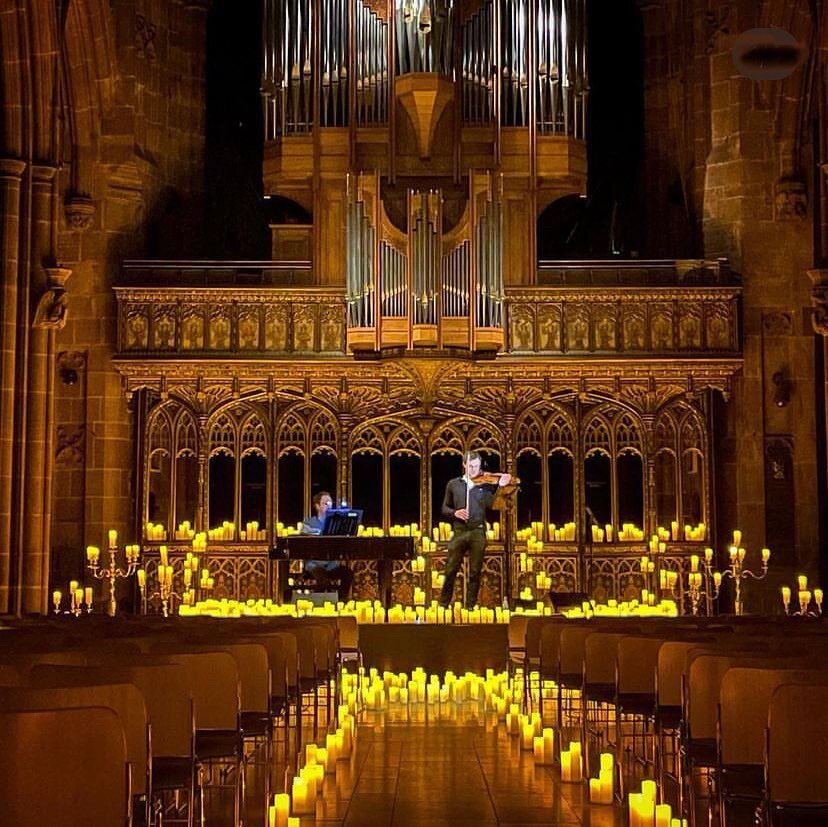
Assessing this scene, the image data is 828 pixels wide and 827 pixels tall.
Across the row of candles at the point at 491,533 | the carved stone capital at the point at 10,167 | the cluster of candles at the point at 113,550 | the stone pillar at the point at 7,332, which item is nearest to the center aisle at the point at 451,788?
the cluster of candles at the point at 113,550

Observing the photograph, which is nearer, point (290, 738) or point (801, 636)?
point (801, 636)

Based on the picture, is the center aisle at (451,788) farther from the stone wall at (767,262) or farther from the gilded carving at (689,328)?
the stone wall at (767,262)

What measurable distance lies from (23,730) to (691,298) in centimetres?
1742

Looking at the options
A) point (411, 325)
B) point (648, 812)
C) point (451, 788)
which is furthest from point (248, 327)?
point (648, 812)

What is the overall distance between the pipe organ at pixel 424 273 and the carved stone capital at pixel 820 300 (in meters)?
4.21

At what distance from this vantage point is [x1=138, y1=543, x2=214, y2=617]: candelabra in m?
18.0

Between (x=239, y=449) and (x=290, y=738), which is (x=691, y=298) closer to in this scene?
(x=239, y=449)

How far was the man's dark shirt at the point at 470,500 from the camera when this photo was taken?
18047 mm

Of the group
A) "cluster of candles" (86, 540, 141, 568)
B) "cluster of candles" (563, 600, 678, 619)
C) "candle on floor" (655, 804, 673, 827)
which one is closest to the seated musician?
"cluster of candles" (86, 540, 141, 568)

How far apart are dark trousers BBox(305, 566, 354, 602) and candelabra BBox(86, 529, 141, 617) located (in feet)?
7.98

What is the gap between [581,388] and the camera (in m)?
21.1

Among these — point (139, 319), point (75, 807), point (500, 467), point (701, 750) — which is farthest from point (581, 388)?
point (75, 807)

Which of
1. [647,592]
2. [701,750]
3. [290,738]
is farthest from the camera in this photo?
[647,592]

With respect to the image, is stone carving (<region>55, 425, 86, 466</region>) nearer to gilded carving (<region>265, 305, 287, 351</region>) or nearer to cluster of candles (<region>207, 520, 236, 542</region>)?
cluster of candles (<region>207, 520, 236, 542</region>)
